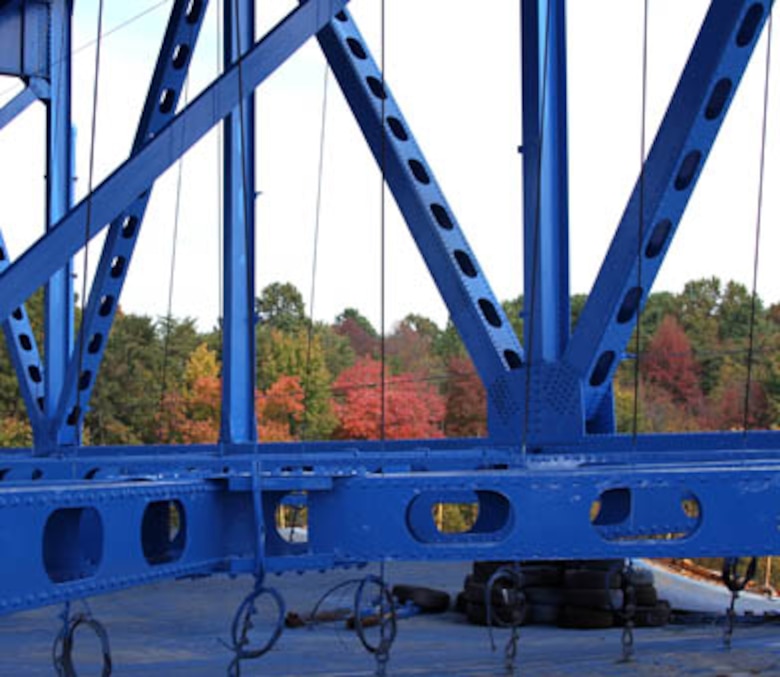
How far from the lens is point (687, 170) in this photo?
29.4 ft

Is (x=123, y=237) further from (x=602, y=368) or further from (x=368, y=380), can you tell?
(x=368, y=380)

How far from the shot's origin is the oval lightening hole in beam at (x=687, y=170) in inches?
350

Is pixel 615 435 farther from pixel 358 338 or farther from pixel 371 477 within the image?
pixel 358 338

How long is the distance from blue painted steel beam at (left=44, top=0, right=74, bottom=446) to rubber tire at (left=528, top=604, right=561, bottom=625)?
5974 millimetres

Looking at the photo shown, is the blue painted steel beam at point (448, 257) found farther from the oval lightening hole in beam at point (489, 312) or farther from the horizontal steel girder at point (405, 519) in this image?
the horizontal steel girder at point (405, 519)

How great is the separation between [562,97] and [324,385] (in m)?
36.6

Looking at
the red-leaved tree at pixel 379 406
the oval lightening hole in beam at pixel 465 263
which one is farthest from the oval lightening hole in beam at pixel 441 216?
the red-leaved tree at pixel 379 406

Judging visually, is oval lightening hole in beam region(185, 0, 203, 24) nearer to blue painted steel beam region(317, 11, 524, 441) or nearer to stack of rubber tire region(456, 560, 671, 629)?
blue painted steel beam region(317, 11, 524, 441)

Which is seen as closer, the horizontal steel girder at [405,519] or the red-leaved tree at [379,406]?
the horizontal steel girder at [405,519]

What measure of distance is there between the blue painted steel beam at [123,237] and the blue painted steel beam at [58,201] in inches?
34.9

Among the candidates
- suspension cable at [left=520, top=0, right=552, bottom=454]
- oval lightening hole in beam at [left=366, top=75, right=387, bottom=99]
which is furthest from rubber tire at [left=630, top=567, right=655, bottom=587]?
oval lightening hole in beam at [left=366, top=75, right=387, bottom=99]

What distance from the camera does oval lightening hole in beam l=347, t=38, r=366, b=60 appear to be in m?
11.0

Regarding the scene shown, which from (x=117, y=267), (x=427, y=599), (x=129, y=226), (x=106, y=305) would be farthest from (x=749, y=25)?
(x=106, y=305)

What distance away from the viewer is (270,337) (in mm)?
48844
